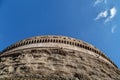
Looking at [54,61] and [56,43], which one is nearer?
[54,61]

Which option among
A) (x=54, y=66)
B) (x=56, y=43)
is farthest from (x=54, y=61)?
(x=56, y=43)

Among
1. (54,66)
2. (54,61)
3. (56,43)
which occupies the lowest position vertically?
(54,66)

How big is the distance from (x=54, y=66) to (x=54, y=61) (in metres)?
0.56

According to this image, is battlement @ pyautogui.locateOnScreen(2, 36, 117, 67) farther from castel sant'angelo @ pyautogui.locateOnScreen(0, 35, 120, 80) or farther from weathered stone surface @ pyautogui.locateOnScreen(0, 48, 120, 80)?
weathered stone surface @ pyautogui.locateOnScreen(0, 48, 120, 80)

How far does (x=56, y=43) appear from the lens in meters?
16.2

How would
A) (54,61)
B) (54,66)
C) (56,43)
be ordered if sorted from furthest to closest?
(56,43)
(54,61)
(54,66)

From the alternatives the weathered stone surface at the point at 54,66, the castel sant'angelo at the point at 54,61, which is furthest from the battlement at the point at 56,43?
the weathered stone surface at the point at 54,66

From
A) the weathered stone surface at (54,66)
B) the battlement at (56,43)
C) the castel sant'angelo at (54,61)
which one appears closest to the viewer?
the weathered stone surface at (54,66)

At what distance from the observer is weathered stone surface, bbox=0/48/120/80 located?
12.5 metres

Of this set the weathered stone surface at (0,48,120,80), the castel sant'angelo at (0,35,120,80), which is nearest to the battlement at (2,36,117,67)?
the castel sant'angelo at (0,35,120,80)

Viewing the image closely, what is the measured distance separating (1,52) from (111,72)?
6.38 meters

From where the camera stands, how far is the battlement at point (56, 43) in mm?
16141

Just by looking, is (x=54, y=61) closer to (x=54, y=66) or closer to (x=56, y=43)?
(x=54, y=66)

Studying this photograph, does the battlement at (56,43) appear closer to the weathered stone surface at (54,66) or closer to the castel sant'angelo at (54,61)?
the castel sant'angelo at (54,61)
